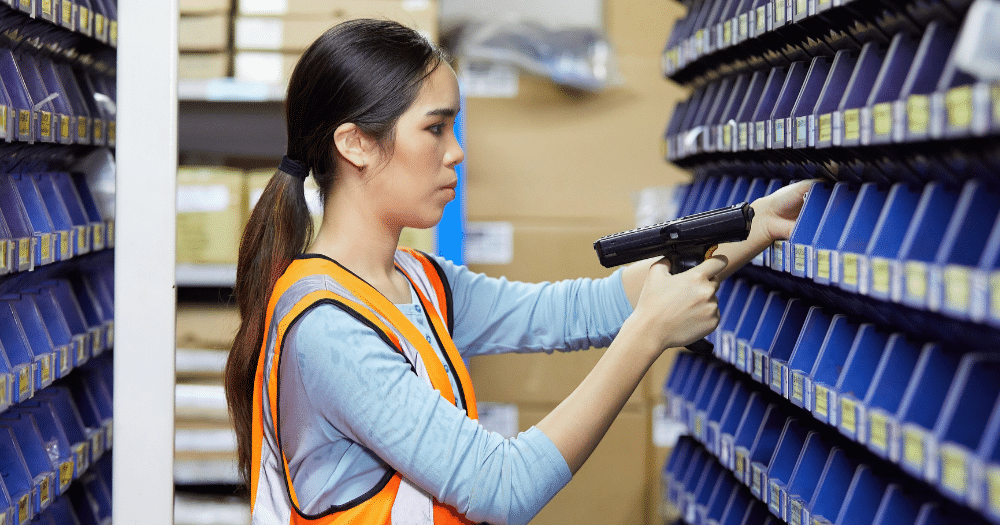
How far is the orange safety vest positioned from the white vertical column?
0.58ft

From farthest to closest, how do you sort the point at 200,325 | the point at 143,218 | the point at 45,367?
1. the point at 200,325
2. the point at 45,367
3. the point at 143,218

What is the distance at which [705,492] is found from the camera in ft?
6.63

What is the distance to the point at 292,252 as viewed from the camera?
1528 mm

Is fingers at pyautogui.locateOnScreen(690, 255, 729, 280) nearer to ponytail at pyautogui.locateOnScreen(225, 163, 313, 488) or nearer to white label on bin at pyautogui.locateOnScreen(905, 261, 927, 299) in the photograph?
white label on bin at pyautogui.locateOnScreen(905, 261, 927, 299)

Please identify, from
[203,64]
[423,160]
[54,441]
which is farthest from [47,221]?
[203,64]

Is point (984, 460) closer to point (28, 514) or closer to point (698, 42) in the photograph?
point (698, 42)

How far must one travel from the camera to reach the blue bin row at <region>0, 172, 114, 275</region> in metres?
1.67

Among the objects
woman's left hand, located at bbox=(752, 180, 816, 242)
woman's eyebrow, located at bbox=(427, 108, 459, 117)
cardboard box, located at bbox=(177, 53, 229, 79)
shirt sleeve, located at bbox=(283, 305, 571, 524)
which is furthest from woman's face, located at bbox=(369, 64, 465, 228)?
cardboard box, located at bbox=(177, 53, 229, 79)

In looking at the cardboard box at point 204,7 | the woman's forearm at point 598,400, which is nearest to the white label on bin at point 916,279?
the woman's forearm at point 598,400

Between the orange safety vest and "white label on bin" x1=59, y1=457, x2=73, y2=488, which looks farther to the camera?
"white label on bin" x1=59, y1=457, x2=73, y2=488

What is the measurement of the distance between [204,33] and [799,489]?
229 cm

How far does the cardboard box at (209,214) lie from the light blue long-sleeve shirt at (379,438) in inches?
64.5

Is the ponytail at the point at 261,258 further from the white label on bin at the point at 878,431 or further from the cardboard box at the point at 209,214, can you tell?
the cardboard box at the point at 209,214

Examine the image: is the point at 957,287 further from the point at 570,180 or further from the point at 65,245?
the point at 570,180
